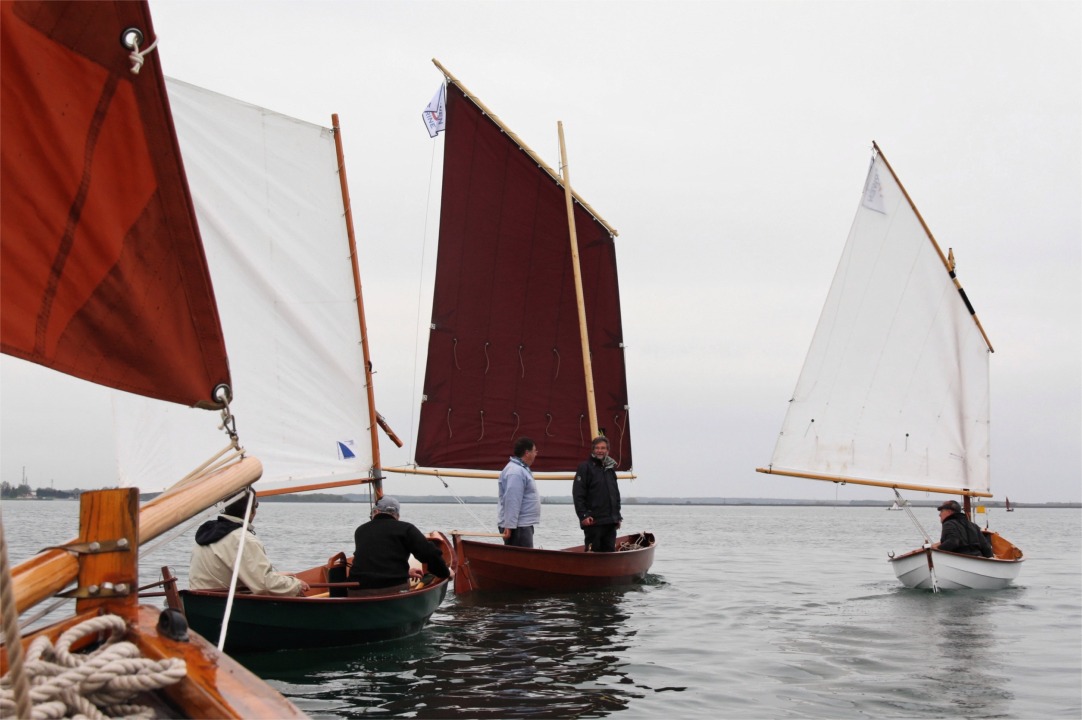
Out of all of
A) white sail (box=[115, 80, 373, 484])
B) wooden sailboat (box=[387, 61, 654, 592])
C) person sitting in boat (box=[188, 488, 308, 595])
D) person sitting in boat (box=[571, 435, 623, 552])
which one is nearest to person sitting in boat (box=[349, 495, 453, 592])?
person sitting in boat (box=[188, 488, 308, 595])

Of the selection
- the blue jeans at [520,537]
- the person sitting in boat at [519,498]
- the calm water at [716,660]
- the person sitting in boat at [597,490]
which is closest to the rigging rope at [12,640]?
the calm water at [716,660]

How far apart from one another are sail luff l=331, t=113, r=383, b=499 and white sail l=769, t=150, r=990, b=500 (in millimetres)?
8983

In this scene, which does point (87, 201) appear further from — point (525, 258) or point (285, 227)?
point (525, 258)

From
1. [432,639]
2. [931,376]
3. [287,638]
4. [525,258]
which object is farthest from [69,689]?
[931,376]

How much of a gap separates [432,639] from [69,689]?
9.38m

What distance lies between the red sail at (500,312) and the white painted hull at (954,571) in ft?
22.1

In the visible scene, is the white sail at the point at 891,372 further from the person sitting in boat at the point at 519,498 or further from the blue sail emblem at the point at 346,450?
the blue sail emblem at the point at 346,450

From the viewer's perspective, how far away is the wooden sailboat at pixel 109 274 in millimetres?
3816

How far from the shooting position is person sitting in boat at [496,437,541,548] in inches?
612

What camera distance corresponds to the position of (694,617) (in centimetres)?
1520

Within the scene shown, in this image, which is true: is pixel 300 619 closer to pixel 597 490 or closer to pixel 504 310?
Result: pixel 597 490

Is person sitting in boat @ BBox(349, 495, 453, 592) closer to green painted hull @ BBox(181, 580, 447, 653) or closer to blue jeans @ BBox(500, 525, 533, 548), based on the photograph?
green painted hull @ BBox(181, 580, 447, 653)

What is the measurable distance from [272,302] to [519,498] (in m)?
4.97

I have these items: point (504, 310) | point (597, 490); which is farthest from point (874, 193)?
point (597, 490)
